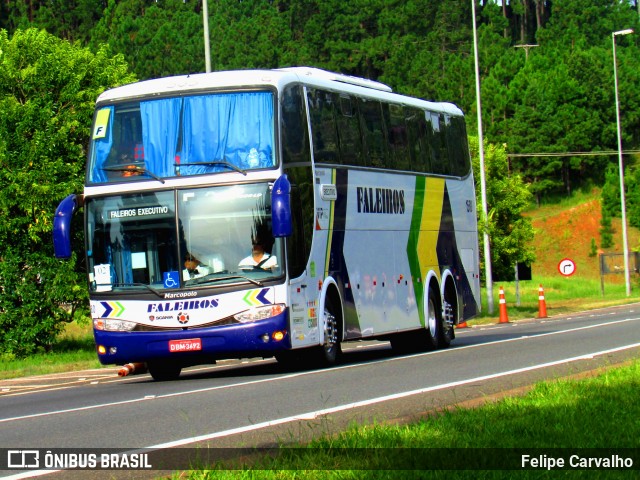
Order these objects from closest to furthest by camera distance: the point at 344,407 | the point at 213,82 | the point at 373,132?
the point at 344,407 < the point at 213,82 < the point at 373,132

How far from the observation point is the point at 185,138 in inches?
711

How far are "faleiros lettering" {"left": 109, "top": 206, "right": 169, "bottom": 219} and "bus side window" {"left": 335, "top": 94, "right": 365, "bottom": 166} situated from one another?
3.27 meters

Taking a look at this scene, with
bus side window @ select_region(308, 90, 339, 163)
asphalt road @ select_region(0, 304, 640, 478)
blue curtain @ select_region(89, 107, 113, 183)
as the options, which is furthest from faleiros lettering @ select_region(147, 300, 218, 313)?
bus side window @ select_region(308, 90, 339, 163)

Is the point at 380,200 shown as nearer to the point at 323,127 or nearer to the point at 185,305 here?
the point at 323,127

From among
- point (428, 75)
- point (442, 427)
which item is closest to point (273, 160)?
point (442, 427)

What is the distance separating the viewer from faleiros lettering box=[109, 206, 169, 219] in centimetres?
1780

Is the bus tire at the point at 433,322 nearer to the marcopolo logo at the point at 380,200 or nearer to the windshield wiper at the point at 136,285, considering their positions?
the marcopolo logo at the point at 380,200

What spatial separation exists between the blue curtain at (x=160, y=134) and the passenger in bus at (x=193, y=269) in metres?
1.18

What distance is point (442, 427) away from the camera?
9758 millimetres

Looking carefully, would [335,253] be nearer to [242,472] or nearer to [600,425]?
[600,425]

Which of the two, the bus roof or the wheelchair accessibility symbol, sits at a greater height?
the bus roof

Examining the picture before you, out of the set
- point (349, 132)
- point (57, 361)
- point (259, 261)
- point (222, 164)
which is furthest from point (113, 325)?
point (57, 361)

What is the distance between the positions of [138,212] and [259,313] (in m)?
2.12

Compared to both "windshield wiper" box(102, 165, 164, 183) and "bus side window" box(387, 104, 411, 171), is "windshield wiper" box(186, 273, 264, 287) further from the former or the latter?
"bus side window" box(387, 104, 411, 171)
